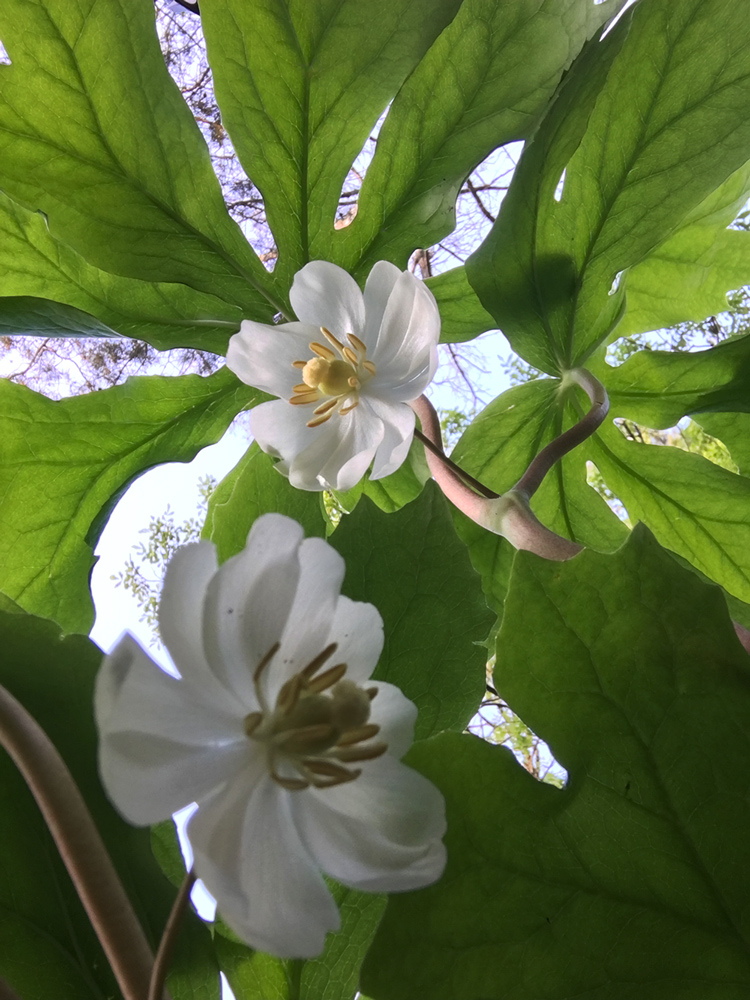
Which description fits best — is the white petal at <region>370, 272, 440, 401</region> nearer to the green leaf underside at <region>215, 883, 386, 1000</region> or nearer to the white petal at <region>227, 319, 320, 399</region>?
the white petal at <region>227, 319, 320, 399</region>

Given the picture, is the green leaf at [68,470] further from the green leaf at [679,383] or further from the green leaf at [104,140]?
the green leaf at [679,383]

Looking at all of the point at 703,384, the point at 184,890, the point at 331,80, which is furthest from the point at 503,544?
the point at 184,890

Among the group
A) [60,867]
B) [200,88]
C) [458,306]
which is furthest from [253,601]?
[200,88]

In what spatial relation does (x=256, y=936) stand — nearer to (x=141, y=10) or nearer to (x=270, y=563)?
(x=270, y=563)

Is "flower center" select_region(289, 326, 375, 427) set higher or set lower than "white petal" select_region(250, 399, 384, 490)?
higher

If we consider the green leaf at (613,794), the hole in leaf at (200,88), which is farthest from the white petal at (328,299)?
the hole in leaf at (200,88)

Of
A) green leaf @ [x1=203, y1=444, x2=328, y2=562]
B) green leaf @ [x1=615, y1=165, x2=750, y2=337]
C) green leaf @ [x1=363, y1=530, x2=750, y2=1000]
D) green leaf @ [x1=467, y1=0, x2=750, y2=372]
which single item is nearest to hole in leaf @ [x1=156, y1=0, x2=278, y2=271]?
green leaf @ [x1=615, y1=165, x2=750, y2=337]
